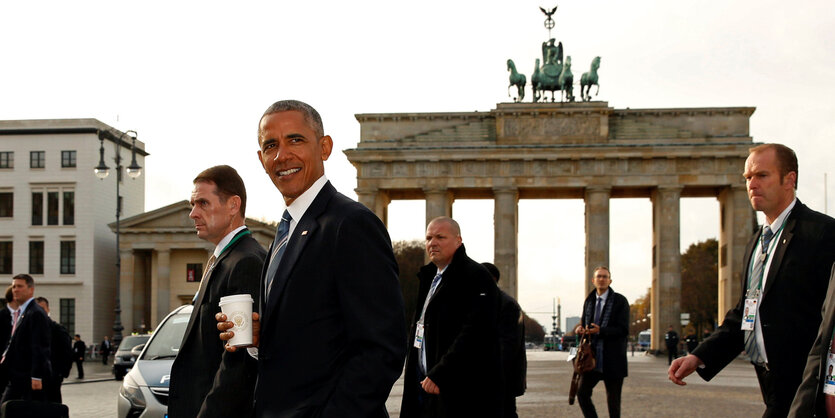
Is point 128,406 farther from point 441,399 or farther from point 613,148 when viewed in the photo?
point 613,148

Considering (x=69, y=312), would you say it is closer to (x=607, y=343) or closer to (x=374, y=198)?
(x=374, y=198)

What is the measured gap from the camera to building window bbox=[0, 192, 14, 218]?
240 feet

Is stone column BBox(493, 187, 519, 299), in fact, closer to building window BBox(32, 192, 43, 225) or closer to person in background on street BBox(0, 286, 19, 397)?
building window BBox(32, 192, 43, 225)

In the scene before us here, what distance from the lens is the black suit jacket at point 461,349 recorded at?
813cm

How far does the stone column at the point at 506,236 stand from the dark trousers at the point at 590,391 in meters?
50.3

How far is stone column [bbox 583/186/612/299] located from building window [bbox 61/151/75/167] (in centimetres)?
3335

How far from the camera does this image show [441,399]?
26.6ft

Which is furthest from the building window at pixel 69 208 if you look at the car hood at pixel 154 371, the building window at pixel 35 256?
the car hood at pixel 154 371

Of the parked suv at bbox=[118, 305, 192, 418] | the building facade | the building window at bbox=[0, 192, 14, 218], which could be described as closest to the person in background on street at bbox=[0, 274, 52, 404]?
the parked suv at bbox=[118, 305, 192, 418]

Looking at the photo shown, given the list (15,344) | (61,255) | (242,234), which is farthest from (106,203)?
(242,234)

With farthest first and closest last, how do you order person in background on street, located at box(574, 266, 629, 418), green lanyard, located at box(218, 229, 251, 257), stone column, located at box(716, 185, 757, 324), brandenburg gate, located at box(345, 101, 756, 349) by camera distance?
brandenburg gate, located at box(345, 101, 756, 349)
stone column, located at box(716, 185, 757, 324)
person in background on street, located at box(574, 266, 629, 418)
green lanyard, located at box(218, 229, 251, 257)

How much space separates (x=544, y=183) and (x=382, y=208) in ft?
31.5

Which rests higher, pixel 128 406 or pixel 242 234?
pixel 242 234

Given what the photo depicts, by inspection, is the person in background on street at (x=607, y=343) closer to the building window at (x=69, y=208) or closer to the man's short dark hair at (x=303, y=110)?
the man's short dark hair at (x=303, y=110)
